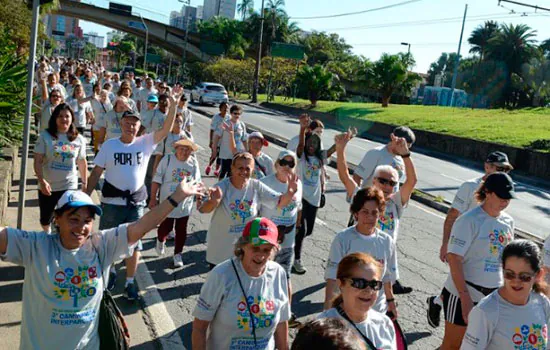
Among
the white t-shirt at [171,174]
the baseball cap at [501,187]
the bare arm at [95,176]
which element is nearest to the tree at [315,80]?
the white t-shirt at [171,174]

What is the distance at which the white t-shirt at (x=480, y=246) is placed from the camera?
4.64m

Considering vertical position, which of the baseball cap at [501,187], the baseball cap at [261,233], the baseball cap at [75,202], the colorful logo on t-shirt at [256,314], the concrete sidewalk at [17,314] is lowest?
the concrete sidewalk at [17,314]

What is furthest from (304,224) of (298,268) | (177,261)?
(177,261)

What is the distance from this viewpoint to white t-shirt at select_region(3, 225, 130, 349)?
339 centimetres

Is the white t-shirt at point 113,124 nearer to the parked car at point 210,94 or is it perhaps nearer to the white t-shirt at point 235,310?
the white t-shirt at point 235,310

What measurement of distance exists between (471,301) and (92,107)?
35.5ft

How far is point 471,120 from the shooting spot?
3206cm

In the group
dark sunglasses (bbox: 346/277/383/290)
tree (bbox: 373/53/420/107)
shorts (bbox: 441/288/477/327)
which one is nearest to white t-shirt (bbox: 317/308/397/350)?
dark sunglasses (bbox: 346/277/383/290)

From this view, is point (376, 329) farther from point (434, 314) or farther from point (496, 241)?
point (434, 314)

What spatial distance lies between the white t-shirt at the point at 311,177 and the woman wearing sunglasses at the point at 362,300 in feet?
14.5

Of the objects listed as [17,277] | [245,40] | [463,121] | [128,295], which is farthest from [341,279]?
[245,40]

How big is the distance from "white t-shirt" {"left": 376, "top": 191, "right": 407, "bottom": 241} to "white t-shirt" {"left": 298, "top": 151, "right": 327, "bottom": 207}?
82.3 inches

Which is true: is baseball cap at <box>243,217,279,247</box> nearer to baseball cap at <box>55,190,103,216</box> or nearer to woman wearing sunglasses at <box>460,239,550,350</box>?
baseball cap at <box>55,190,103,216</box>

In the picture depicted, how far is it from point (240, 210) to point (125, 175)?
1.38 m
